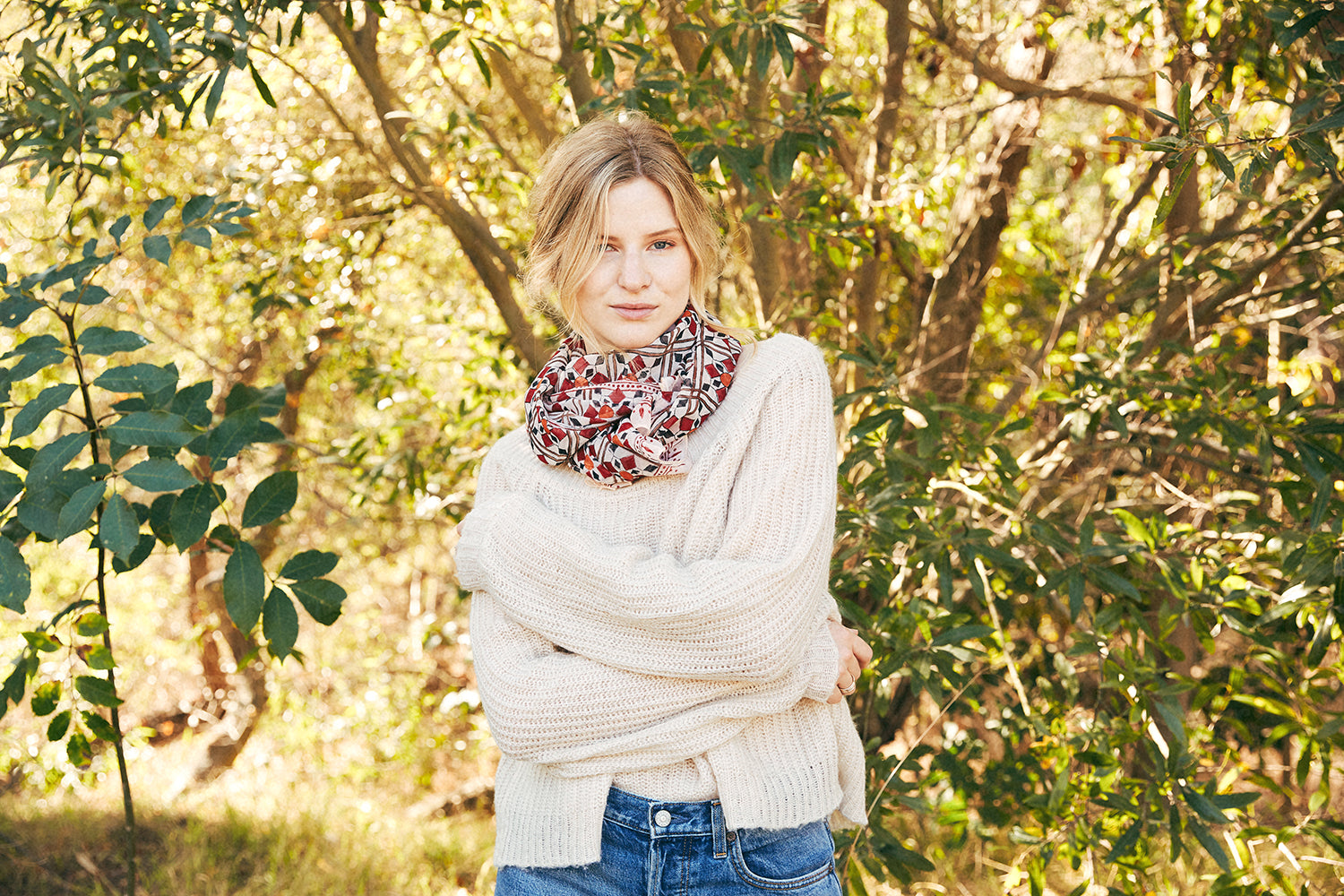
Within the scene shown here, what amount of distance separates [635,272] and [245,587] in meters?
0.75

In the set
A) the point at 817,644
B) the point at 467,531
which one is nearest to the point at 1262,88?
the point at 817,644

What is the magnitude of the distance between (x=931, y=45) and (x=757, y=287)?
55.6 inches

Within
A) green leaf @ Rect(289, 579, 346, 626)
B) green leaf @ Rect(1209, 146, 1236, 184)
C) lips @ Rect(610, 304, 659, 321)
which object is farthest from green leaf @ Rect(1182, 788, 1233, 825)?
green leaf @ Rect(289, 579, 346, 626)

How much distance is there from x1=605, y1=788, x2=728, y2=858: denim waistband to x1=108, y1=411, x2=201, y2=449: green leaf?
819 millimetres

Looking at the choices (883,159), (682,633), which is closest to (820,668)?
(682,633)

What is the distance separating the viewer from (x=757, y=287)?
3090 millimetres

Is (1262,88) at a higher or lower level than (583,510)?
higher

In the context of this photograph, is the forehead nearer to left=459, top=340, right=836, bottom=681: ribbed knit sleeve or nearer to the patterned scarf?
the patterned scarf

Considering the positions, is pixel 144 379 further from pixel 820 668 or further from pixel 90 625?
pixel 820 668

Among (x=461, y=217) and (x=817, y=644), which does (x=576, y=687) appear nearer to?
(x=817, y=644)

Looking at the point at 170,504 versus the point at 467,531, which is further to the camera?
the point at 170,504

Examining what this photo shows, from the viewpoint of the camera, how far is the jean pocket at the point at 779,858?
1.32 metres

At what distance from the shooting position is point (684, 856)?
1.31 m

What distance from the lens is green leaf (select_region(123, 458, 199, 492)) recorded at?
4.55 feet
